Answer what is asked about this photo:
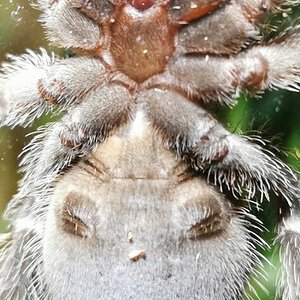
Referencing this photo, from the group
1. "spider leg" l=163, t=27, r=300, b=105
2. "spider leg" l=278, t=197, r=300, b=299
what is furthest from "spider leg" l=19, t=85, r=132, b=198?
"spider leg" l=278, t=197, r=300, b=299

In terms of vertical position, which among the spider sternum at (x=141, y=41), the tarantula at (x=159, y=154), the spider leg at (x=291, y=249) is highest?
the spider sternum at (x=141, y=41)

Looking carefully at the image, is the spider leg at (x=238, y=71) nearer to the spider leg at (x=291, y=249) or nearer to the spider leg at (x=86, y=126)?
the spider leg at (x=86, y=126)

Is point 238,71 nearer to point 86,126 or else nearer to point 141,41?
point 141,41

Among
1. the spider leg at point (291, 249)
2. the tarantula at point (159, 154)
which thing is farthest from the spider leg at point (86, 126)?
the spider leg at point (291, 249)

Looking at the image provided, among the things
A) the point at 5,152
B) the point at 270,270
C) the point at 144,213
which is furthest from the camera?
the point at 5,152

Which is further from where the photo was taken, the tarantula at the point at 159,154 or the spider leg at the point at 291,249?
the spider leg at the point at 291,249

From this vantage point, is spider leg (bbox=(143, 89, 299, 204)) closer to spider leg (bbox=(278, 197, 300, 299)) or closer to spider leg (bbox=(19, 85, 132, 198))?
spider leg (bbox=(19, 85, 132, 198))

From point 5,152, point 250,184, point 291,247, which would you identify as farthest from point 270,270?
point 5,152

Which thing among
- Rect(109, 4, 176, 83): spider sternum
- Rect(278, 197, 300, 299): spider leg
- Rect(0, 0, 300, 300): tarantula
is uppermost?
Rect(109, 4, 176, 83): spider sternum

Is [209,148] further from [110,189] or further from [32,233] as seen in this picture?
[32,233]
